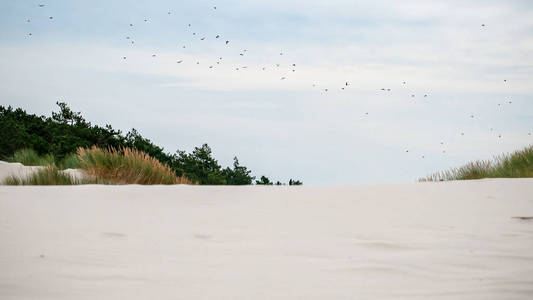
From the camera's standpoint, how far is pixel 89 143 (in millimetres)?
22328

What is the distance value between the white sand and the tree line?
14744mm

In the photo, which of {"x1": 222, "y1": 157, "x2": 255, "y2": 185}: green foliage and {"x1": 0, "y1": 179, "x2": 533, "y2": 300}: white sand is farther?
{"x1": 222, "y1": 157, "x2": 255, "y2": 185}: green foliage

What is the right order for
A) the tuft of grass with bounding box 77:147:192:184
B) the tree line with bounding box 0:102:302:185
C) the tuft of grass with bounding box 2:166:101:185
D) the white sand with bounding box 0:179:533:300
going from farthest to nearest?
the tree line with bounding box 0:102:302:185 → the tuft of grass with bounding box 77:147:192:184 → the tuft of grass with bounding box 2:166:101:185 → the white sand with bounding box 0:179:533:300

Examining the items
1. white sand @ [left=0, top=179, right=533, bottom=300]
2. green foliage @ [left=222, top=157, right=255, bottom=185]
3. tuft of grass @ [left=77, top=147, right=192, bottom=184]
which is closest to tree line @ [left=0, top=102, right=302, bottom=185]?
green foliage @ [left=222, top=157, right=255, bottom=185]

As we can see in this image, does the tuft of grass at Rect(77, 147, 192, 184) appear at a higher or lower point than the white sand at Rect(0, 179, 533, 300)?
higher

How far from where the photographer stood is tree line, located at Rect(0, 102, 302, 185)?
2177 centimetres

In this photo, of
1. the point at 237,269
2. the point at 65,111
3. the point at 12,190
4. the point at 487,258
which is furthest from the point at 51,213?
the point at 65,111

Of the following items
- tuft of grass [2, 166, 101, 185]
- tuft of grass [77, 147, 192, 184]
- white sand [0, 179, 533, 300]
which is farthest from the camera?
tuft of grass [77, 147, 192, 184]

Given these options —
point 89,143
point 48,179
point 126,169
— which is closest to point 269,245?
point 48,179

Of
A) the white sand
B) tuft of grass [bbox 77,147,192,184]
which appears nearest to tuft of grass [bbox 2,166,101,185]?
tuft of grass [bbox 77,147,192,184]

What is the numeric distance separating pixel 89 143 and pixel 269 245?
63.5 feet

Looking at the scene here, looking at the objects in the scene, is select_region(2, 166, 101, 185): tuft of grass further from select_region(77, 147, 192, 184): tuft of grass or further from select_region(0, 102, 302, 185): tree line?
select_region(0, 102, 302, 185): tree line

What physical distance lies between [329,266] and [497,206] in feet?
10.5

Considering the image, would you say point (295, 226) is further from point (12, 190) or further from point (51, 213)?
point (12, 190)
